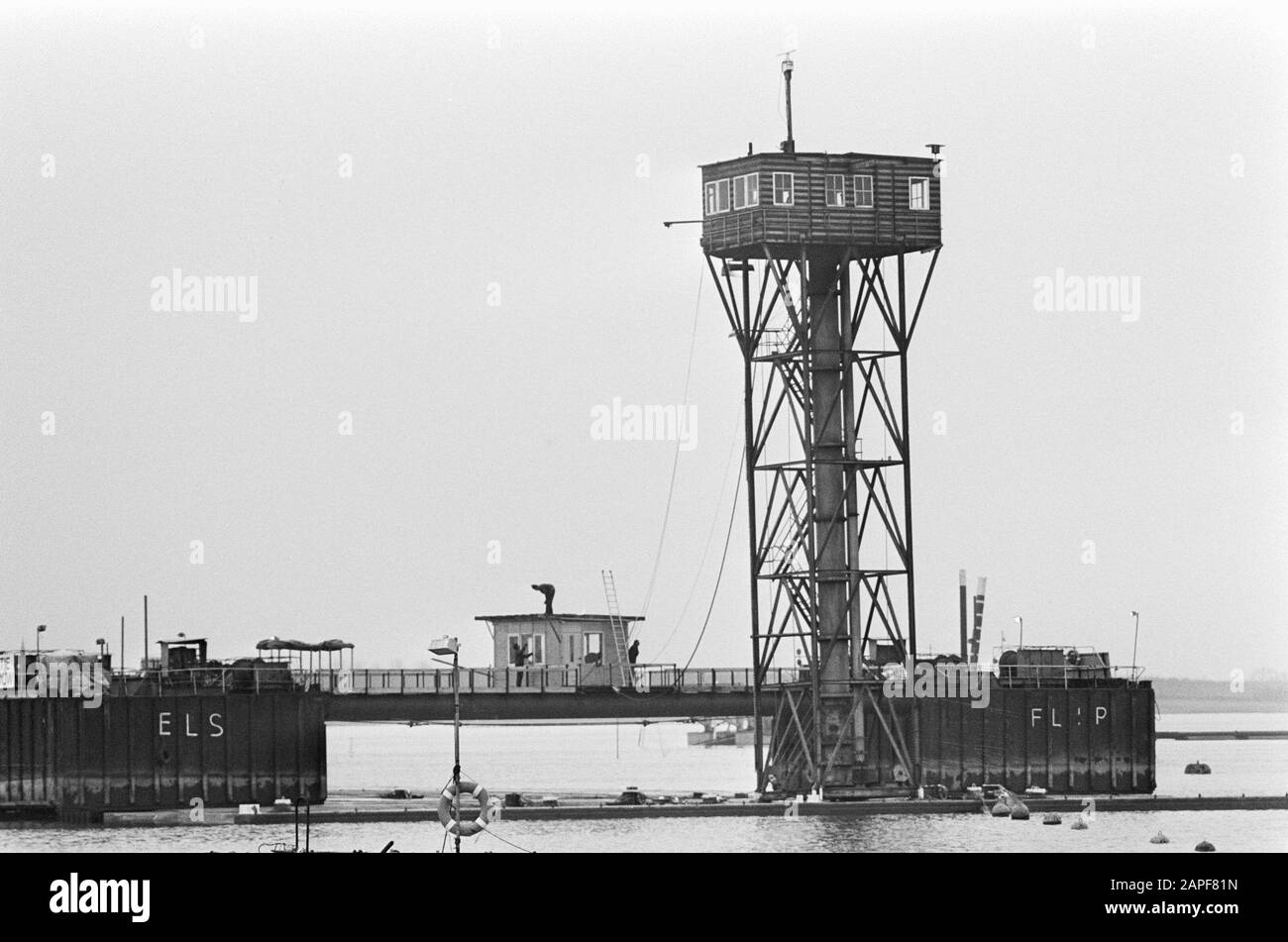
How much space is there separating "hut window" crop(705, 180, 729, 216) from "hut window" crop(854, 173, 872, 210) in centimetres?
569

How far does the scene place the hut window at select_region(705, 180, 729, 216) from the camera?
4835 inches

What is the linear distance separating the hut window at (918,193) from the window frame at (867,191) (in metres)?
1.88

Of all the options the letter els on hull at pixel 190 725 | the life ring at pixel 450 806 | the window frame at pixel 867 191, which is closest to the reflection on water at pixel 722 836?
the letter els on hull at pixel 190 725

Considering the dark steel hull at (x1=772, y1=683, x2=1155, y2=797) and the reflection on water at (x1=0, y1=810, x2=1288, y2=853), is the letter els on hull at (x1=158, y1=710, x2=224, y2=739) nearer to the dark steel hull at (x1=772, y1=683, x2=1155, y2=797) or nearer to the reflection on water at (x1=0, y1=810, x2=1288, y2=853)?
the reflection on water at (x1=0, y1=810, x2=1288, y2=853)

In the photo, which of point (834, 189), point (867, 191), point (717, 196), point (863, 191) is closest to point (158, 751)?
point (717, 196)

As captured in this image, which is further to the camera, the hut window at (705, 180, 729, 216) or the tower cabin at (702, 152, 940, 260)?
the hut window at (705, 180, 729, 216)

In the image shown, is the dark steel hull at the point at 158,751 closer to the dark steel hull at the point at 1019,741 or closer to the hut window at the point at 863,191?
the dark steel hull at the point at 1019,741

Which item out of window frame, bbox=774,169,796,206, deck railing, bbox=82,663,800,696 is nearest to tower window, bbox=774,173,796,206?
window frame, bbox=774,169,796,206

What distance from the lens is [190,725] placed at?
12056cm

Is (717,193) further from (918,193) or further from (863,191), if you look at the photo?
(918,193)

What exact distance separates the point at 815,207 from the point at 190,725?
116 feet

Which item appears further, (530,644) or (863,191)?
(530,644)
